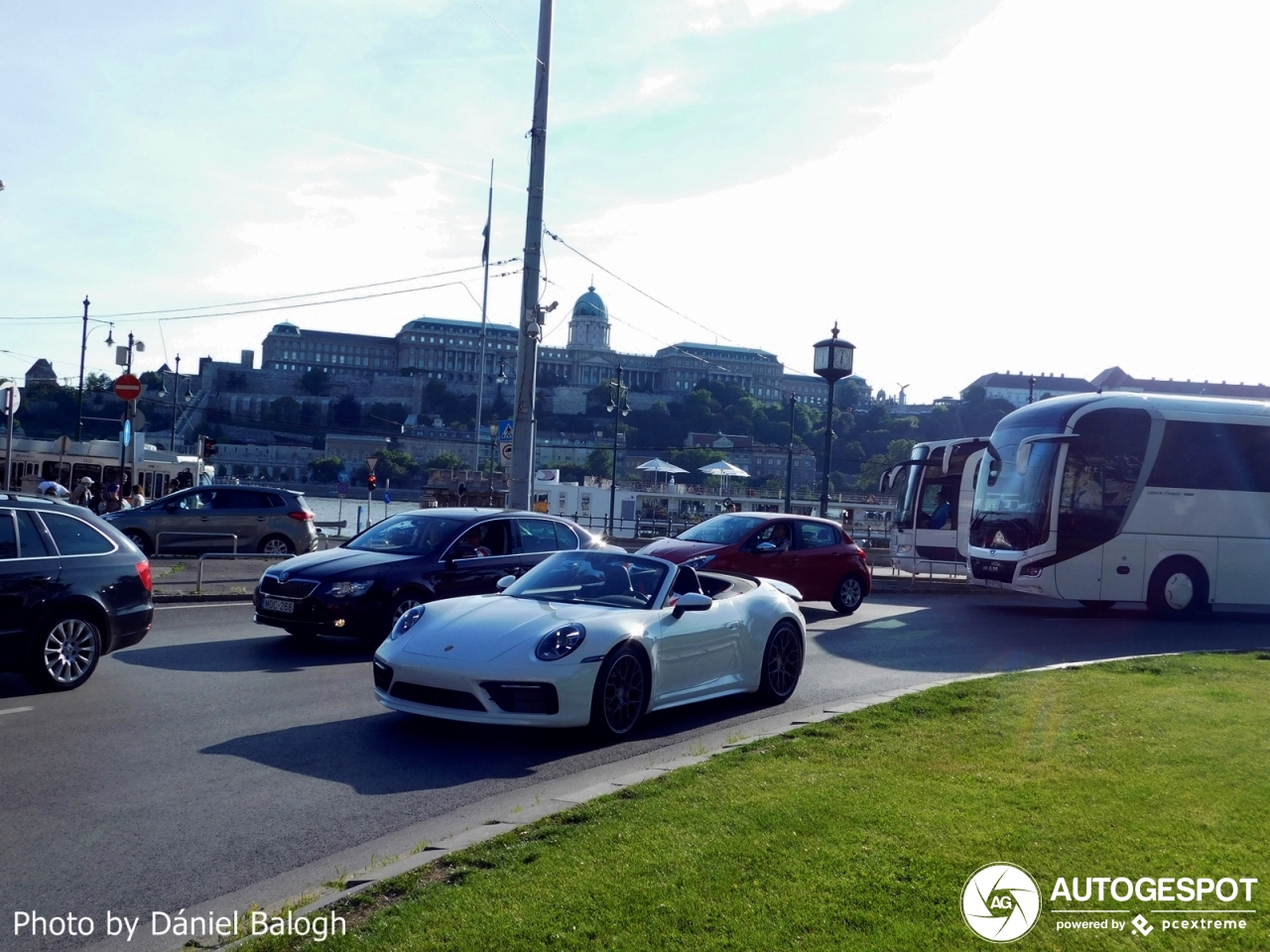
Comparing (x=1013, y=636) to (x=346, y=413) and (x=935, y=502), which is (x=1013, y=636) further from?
(x=346, y=413)

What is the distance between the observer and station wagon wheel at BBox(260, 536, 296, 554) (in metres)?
23.5

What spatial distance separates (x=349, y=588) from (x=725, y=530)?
7442mm

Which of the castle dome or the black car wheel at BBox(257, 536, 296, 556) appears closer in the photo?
the black car wheel at BBox(257, 536, 296, 556)

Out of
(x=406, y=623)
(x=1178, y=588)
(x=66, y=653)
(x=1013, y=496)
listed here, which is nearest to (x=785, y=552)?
(x=1013, y=496)

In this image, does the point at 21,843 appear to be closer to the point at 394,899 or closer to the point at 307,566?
the point at 394,899

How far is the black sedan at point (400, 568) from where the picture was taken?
11.7m

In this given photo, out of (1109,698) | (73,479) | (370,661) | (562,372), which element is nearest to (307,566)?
(370,661)

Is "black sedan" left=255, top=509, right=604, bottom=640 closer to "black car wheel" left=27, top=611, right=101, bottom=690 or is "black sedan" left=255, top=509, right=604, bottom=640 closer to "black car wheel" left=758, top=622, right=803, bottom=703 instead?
"black car wheel" left=27, top=611, right=101, bottom=690

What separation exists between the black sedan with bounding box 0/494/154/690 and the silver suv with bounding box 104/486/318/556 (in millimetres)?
13552

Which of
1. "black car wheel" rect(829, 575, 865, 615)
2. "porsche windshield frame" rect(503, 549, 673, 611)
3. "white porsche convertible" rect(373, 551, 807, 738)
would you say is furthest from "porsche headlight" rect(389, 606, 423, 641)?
"black car wheel" rect(829, 575, 865, 615)

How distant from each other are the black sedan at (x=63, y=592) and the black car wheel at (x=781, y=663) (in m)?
5.31

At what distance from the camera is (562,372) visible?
15900 cm

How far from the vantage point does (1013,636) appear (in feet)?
54.0

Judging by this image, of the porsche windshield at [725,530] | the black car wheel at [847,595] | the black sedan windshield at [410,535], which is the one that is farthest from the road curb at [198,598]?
the black car wheel at [847,595]
